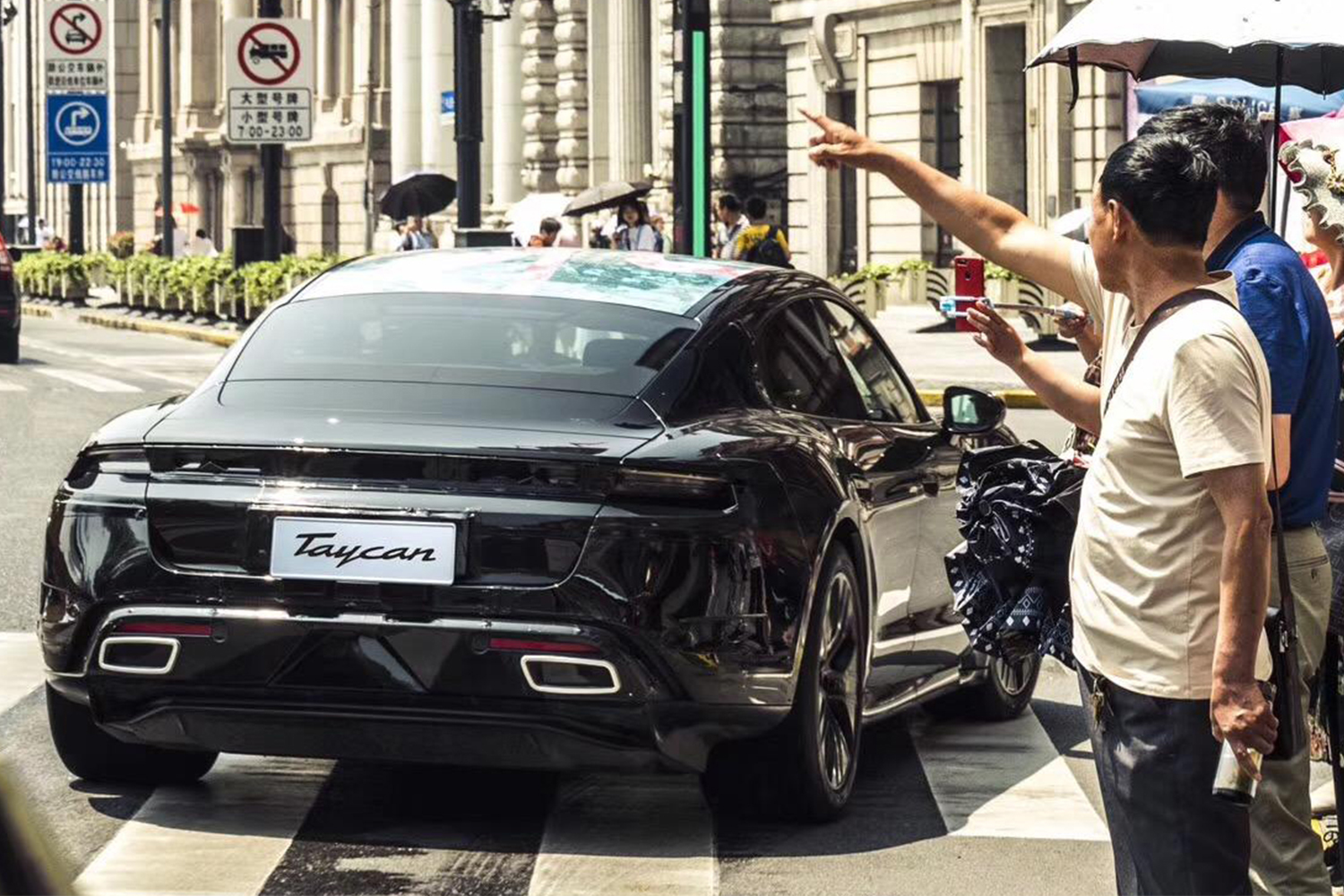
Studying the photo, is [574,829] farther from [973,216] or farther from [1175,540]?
[1175,540]

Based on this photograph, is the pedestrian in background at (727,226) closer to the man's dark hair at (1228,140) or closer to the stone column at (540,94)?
the man's dark hair at (1228,140)

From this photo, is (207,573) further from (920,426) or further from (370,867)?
(920,426)

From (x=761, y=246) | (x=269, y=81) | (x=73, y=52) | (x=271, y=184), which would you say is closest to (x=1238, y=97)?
(x=761, y=246)

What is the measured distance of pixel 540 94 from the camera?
51938 mm

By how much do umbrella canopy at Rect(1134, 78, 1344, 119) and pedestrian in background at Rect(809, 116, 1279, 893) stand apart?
12.3m

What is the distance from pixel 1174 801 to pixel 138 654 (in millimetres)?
2862

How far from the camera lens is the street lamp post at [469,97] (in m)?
24.5

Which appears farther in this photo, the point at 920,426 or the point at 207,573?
the point at 920,426

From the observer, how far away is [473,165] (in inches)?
990

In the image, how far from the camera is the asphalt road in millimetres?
5949

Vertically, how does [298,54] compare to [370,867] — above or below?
above

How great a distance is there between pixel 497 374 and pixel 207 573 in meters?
0.85

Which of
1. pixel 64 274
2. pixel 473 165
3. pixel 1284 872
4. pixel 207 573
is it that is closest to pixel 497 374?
pixel 207 573

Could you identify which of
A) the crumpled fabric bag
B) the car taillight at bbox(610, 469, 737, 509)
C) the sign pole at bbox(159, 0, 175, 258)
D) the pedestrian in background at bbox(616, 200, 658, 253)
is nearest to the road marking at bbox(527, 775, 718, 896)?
the car taillight at bbox(610, 469, 737, 509)
